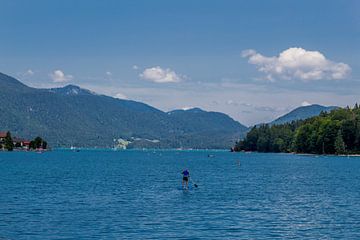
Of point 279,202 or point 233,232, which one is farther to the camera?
point 279,202

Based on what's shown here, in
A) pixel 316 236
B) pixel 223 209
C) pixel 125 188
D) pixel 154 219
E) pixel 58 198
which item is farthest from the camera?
pixel 125 188

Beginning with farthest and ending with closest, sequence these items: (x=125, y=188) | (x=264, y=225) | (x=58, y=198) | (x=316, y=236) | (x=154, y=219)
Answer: (x=125, y=188)
(x=58, y=198)
(x=154, y=219)
(x=264, y=225)
(x=316, y=236)

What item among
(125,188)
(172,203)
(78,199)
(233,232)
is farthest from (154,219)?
(125,188)

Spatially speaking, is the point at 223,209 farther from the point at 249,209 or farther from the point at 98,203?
the point at 98,203

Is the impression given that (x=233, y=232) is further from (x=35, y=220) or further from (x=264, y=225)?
(x=35, y=220)

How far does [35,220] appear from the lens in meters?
51.3

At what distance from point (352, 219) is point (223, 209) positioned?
40.3ft

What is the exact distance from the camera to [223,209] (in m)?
59.9

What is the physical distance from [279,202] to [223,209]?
9.81 metres

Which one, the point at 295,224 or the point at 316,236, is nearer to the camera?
the point at 316,236

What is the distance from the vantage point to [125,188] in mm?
86938

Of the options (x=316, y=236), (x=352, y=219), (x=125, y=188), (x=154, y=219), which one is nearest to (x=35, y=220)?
(x=154, y=219)

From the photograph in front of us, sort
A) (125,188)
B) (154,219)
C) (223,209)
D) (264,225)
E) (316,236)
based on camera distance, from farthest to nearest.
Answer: (125,188) → (223,209) → (154,219) → (264,225) → (316,236)

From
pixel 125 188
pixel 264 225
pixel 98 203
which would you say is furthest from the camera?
pixel 125 188
